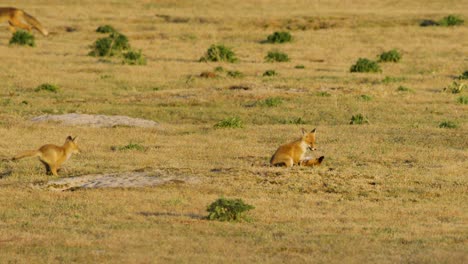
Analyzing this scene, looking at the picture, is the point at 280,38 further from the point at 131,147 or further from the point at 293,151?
the point at 293,151

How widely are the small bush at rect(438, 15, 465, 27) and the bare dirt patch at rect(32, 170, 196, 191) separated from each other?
131 ft

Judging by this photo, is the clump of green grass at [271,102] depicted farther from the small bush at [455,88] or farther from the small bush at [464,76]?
the small bush at [464,76]

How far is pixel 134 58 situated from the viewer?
132ft

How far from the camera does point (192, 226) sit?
45.9 feet

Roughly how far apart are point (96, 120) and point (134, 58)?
1417 centimetres

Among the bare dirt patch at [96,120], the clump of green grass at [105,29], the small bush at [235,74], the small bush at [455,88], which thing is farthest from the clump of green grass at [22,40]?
the small bush at [455,88]

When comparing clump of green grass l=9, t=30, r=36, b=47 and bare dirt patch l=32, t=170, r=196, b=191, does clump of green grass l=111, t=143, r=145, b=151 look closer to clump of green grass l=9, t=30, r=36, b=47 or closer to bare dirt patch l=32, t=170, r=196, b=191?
bare dirt patch l=32, t=170, r=196, b=191

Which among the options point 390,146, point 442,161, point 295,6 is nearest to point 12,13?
point 442,161

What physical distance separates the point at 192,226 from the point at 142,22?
4538cm

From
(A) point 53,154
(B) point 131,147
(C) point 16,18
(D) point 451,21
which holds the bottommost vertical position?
(D) point 451,21

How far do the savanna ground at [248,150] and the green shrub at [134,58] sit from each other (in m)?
0.49

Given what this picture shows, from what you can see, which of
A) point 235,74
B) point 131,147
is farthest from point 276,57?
point 131,147

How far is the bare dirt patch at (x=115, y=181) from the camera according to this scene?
55.6 feet

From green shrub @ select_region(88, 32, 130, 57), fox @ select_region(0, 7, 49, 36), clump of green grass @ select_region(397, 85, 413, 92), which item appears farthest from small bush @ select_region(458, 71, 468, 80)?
fox @ select_region(0, 7, 49, 36)
